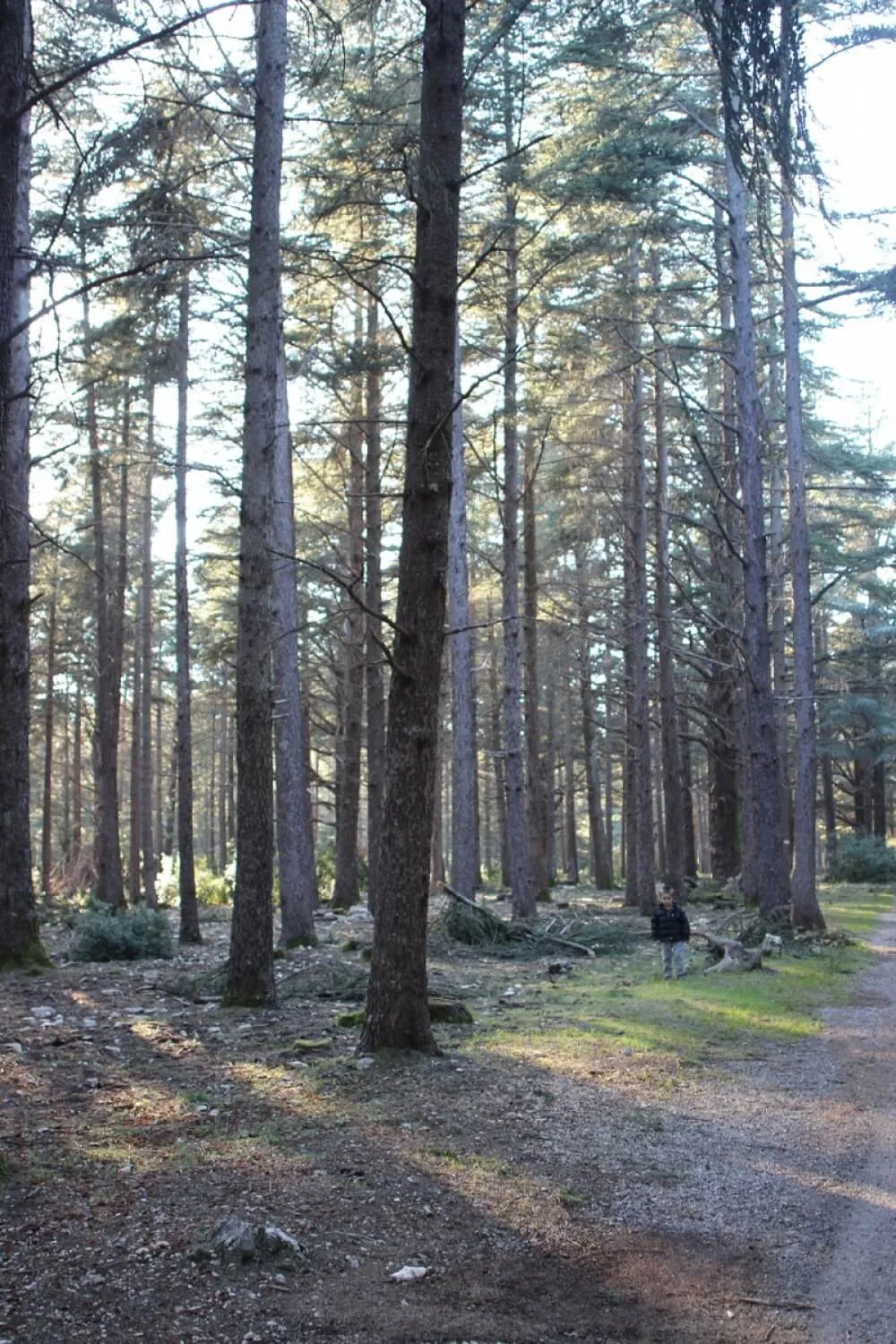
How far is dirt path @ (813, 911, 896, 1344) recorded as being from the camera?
434 centimetres

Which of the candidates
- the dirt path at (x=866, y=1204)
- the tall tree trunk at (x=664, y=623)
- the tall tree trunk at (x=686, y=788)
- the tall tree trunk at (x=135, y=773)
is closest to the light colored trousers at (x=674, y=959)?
the dirt path at (x=866, y=1204)

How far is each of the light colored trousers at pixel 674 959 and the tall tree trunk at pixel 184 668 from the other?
788 centimetres

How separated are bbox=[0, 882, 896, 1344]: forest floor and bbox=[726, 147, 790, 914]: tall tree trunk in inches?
295

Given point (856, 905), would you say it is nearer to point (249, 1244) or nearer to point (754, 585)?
point (754, 585)

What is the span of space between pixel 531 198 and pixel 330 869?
2190 cm

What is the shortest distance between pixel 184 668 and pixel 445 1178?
13378 mm

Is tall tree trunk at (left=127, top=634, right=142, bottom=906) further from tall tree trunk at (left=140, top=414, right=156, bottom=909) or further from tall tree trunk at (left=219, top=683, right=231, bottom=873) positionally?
tall tree trunk at (left=219, top=683, right=231, bottom=873)

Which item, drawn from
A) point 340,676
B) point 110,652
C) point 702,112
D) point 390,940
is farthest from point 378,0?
point 340,676

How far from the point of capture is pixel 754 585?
698 inches

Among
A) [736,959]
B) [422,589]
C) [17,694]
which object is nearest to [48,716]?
[17,694]

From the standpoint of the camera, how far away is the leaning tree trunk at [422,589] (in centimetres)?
805

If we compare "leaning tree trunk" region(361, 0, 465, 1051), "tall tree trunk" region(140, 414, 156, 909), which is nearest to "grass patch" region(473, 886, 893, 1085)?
"leaning tree trunk" region(361, 0, 465, 1051)

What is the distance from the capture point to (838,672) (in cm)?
4081

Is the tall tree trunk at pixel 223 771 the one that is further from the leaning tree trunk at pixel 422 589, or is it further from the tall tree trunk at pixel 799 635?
the leaning tree trunk at pixel 422 589
